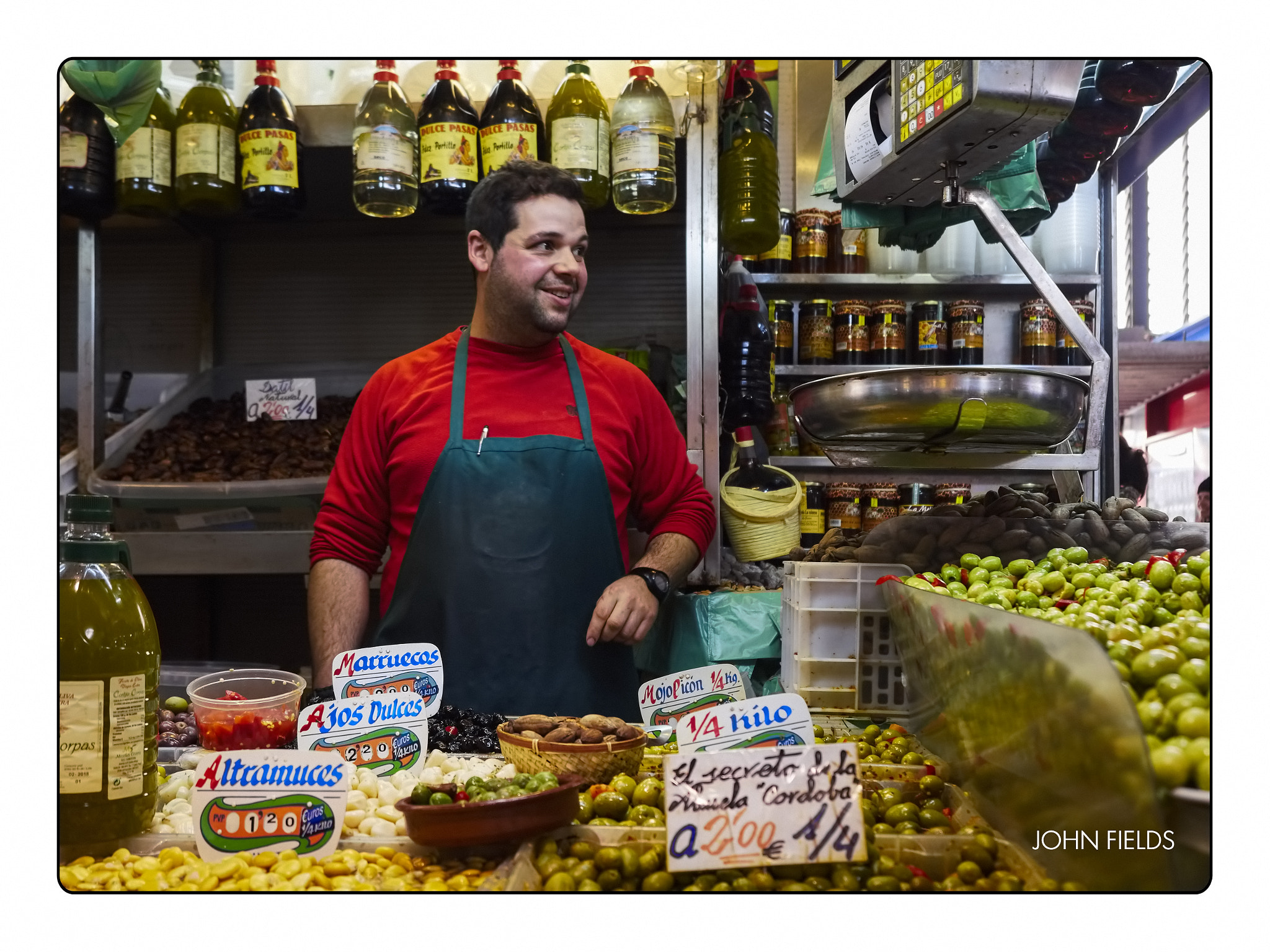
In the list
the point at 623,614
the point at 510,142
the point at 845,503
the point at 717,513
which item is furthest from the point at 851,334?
the point at 623,614

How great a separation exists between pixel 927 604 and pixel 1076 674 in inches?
19.6

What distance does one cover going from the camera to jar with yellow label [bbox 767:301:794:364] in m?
3.89

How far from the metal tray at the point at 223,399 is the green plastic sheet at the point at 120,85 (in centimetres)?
99

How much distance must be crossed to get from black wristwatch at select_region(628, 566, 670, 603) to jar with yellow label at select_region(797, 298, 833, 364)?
1.83 meters

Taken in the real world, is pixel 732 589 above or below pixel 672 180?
below

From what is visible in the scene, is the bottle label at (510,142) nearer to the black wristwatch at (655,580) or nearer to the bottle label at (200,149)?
the bottle label at (200,149)

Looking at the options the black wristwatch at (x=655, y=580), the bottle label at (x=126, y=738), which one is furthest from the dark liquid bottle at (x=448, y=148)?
the bottle label at (x=126, y=738)

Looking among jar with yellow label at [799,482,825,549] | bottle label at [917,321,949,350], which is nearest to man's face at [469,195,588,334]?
jar with yellow label at [799,482,825,549]

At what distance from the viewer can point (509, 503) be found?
224 centimetres

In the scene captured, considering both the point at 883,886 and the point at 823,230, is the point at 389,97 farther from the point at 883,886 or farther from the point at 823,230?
the point at 883,886

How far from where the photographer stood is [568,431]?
7.68 ft

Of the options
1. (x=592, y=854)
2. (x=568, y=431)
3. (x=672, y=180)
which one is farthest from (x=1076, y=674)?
(x=672, y=180)

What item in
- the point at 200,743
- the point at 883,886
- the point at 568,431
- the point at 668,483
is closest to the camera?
the point at 883,886

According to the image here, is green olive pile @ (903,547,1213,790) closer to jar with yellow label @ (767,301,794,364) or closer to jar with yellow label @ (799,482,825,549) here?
jar with yellow label @ (799,482,825,549)
